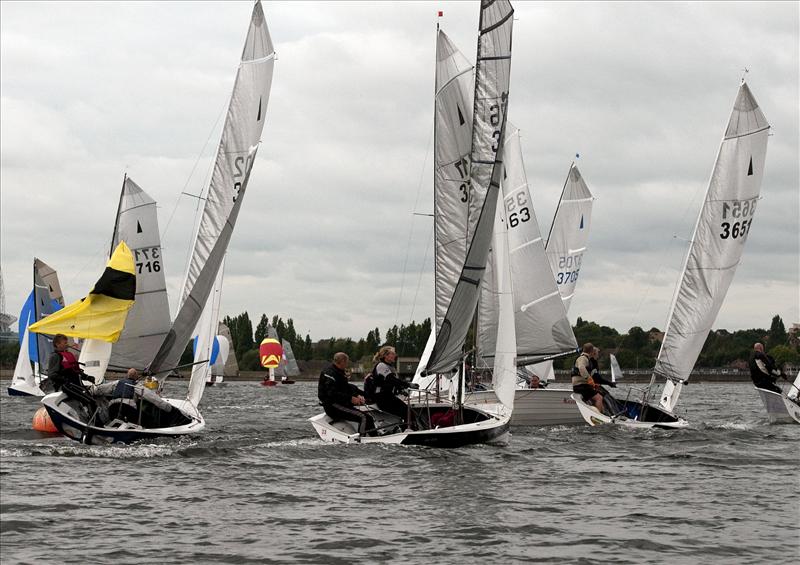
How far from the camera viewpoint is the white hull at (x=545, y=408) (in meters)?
26.4

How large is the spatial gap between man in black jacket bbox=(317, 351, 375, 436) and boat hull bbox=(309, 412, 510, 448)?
0.95ft

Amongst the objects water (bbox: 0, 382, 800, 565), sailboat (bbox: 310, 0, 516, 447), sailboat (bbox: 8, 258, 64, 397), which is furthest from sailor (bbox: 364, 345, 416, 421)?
sailboat (bbox: 8, 258, 64, 397)

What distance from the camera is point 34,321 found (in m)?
43.0

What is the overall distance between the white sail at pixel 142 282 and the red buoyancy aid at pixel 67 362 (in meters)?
7.32

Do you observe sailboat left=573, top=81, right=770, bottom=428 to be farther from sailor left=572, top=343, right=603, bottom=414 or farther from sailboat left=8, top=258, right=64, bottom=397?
sailboat left=8, top=258, right=64, bottom=397

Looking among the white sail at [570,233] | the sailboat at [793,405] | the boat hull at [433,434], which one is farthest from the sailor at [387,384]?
the white sail at [570,233]

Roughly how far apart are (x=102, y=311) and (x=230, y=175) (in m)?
5.05

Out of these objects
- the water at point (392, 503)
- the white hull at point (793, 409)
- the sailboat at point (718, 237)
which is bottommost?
the water at point (392, 503)

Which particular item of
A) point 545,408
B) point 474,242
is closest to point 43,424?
point 474,242

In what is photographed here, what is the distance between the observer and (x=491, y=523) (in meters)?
13.4

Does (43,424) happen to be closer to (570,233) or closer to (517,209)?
(517,209)

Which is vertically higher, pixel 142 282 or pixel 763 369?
pixel 142 282

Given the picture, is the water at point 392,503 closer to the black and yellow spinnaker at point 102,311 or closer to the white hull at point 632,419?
the black and yellow spinnaker at point 102,311

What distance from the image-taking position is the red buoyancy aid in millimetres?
20531
